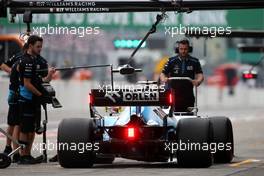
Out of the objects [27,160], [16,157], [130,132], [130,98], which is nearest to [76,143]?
[130,132]

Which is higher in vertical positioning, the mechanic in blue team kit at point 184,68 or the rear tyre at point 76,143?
the mechanic in blue team kit at point 184,68

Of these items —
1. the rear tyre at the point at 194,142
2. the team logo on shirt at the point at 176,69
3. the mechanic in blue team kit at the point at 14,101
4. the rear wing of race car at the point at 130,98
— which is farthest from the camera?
the team logo on shirt at the point at 176,69

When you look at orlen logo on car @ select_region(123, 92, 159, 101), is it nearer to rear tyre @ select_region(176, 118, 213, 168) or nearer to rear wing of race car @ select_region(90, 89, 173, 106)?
rear wing of race car @ select_region(90, 89, 173, 106)

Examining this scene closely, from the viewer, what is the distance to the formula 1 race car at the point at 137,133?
1418 centimetres

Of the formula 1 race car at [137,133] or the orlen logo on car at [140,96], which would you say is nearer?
the formula 1 race car at [137,133]

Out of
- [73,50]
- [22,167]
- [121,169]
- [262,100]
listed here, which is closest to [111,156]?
[121,169]

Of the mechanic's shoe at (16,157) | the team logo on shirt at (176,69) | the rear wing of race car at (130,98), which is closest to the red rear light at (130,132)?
the rear wing of race car at (130,98)

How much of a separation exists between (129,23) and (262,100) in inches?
331

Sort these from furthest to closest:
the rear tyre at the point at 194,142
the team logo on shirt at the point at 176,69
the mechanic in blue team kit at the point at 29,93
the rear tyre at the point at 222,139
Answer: the team logo on shirt at the point at 176,69
the rear tyre at the point at 222,139
the mechanic in blue team kit at the point at 29,93
the rear tyre at the point at 194,142

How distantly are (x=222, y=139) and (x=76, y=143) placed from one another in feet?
8.35

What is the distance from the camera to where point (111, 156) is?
Result: 1453 cm

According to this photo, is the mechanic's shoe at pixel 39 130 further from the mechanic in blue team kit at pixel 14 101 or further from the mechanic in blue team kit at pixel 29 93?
the mechanic in blue team kit at pixel 14 101

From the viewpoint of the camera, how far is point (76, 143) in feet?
46.6

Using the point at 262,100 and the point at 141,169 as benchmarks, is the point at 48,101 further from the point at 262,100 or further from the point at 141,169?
the point at 262,100
